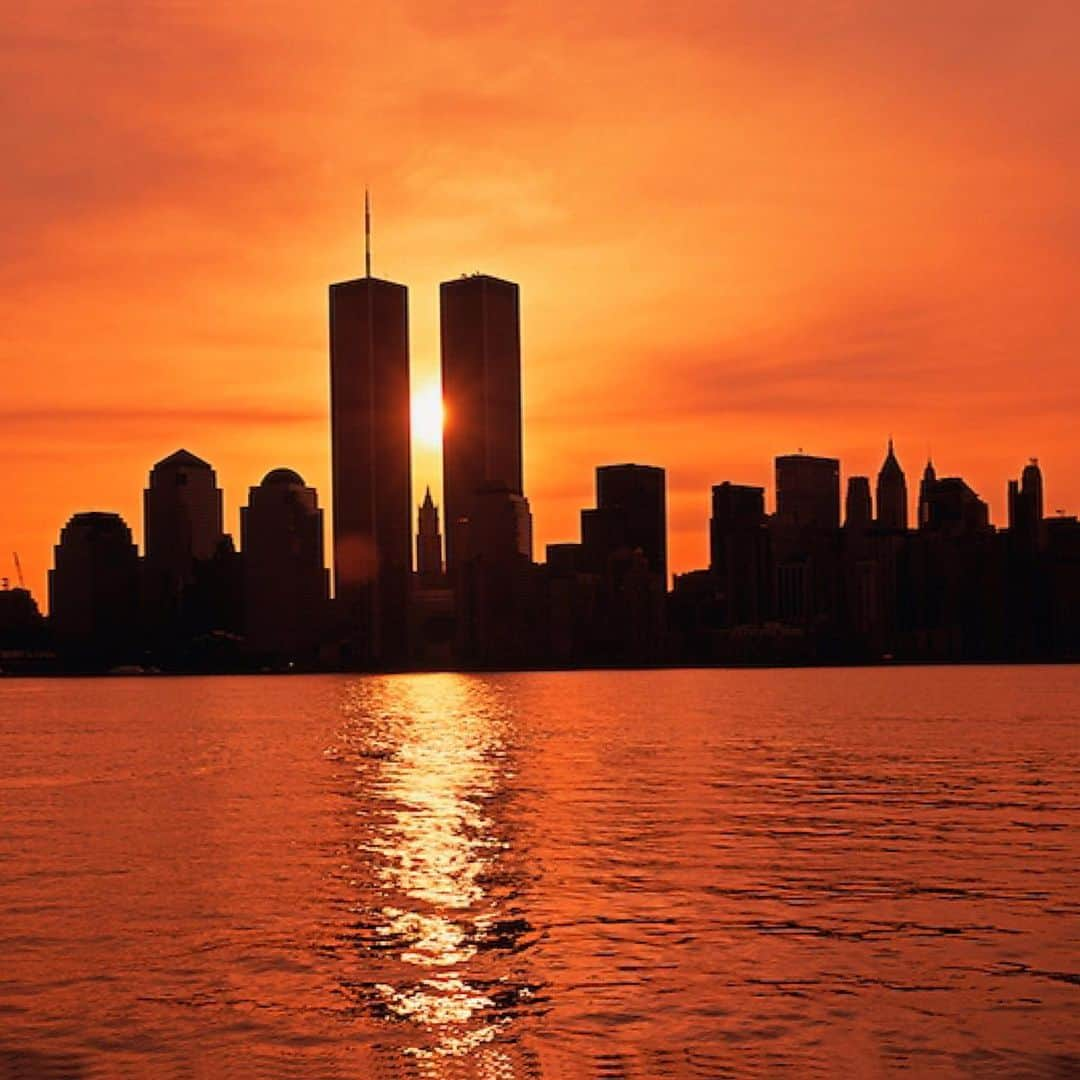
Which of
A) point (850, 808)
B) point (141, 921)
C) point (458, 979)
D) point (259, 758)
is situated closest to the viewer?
point (458, 979)

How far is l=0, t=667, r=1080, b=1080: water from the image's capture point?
127 ft

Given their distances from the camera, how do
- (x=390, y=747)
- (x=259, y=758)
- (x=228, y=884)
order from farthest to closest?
(x=390, y=747)
(x=259, y=758)
(x=228, y=884)

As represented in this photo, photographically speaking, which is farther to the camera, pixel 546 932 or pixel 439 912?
pixel 439 912

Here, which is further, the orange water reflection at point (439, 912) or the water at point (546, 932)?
the orange water reflection at point (439, 912)

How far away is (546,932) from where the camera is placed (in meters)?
53.6

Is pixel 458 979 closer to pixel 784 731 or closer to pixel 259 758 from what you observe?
pixel 259 758

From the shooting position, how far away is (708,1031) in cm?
4031

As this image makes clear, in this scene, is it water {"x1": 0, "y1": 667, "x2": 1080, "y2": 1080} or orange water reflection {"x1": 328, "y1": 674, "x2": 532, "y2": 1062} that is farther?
orange water reflection {"x1": 328, "y1": 674, "x2": 532, "y2": 1062}

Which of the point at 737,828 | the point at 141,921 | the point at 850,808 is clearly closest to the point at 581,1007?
the point at 141,921

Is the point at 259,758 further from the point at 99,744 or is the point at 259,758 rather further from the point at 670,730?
the point at 670,730

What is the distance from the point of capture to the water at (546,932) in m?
38.8

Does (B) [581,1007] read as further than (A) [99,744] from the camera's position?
No

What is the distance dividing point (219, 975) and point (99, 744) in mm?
146654

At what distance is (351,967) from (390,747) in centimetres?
12738
